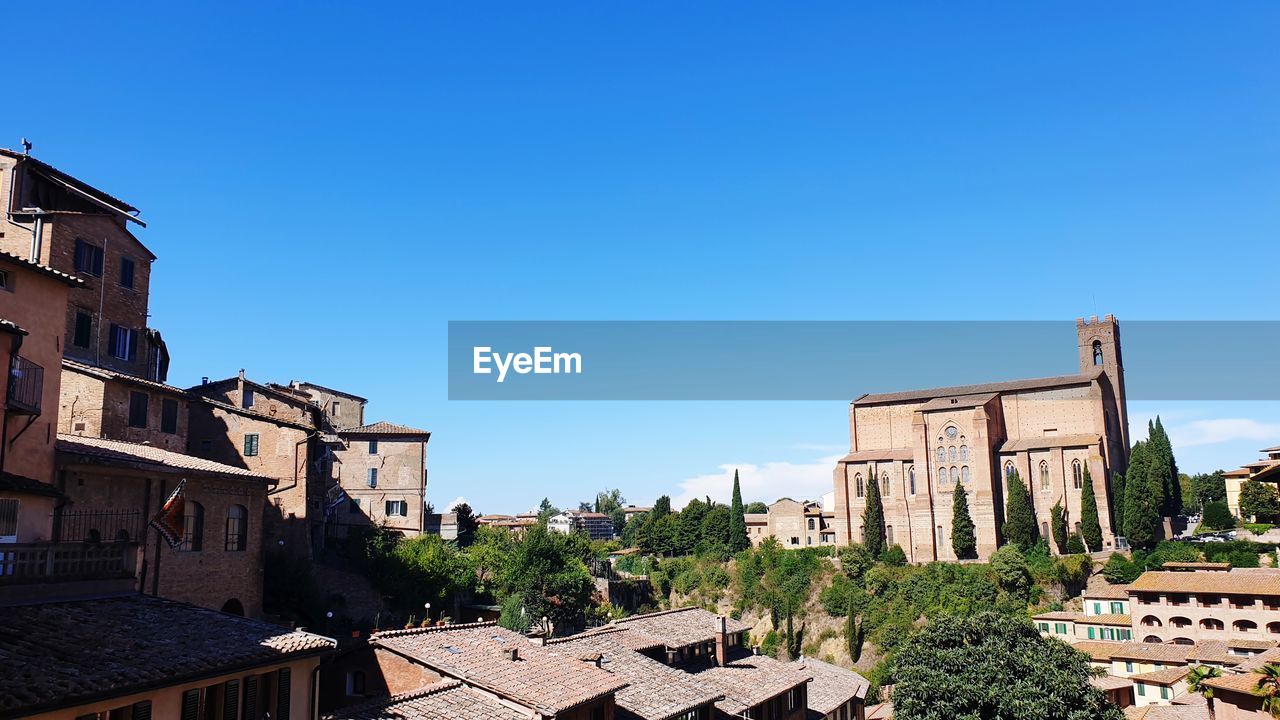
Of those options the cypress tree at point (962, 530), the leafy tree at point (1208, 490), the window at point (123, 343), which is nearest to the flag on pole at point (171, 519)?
the window at point (123, 343)

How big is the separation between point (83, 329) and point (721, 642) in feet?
93.6

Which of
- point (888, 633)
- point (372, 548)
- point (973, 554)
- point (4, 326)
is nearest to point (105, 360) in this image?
point (372, 548)

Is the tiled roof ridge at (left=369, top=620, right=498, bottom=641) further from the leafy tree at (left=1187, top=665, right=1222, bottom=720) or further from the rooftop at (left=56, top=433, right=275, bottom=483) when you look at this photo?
the leafy tree at (left=1187, top=665, right=1222, bottom=720)

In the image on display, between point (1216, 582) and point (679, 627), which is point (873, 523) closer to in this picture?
point (1216, 582)

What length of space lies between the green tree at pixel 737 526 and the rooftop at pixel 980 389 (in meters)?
15.9

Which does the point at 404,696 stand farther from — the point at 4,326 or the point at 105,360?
the point at 105,360

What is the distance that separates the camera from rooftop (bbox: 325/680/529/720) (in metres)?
18.3

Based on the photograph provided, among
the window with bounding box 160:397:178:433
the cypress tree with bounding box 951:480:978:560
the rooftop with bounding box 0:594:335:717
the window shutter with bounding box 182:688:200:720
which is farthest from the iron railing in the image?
the cypress tree with bounding box 951:480:978:560

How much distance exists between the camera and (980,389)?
85125mm

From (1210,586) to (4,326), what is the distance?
198 feet

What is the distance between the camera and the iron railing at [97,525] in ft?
70.1

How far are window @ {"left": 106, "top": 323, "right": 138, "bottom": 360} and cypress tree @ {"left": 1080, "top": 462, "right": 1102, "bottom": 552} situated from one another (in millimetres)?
67350

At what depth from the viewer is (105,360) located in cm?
3541

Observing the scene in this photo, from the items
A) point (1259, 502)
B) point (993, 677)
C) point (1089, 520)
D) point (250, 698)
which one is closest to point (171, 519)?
point (250, 698)
